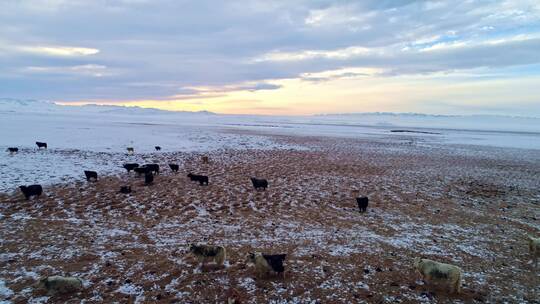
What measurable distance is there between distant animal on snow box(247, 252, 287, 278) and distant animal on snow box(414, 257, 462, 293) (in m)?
3.18

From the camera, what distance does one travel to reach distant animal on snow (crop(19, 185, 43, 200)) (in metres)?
12.5

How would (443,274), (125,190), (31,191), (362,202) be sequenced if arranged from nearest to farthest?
1. (443,274)
2. (362,202)
3. (31,191)
4. (125,190)

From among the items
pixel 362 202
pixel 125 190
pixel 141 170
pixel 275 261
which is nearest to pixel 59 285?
pixel 275 261

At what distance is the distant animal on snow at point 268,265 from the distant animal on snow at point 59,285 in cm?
369

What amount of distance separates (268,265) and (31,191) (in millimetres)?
10829

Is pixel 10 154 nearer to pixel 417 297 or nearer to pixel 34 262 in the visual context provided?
pixel 34 262

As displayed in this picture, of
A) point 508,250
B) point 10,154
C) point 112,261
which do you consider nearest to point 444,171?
point 508,250

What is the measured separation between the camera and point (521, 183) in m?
18.8

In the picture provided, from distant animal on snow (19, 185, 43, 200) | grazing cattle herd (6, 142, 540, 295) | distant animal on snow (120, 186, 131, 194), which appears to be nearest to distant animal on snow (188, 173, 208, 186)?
distant animal on snow (120, 186, 131, 194)

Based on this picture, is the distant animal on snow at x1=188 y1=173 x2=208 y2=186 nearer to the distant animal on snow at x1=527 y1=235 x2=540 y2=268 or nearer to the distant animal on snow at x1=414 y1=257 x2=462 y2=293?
the distant animal on snow at x1=414 y1=257 x2=462 y2=293

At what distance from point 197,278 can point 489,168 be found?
2461cm

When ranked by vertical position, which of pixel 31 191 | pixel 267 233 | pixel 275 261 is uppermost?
pixel 31 191

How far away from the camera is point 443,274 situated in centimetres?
692

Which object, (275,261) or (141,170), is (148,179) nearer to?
(141,170)
